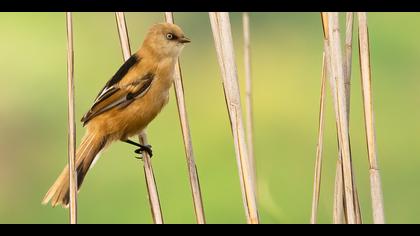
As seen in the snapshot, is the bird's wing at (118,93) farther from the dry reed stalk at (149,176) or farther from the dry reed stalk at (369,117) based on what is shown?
the dry reed stalk at (369,117)

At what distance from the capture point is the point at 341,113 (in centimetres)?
252

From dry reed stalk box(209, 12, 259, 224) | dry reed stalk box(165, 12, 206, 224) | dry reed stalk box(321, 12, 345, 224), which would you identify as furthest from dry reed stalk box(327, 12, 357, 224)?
dry reed stalk box(165, 12, 206, 224)

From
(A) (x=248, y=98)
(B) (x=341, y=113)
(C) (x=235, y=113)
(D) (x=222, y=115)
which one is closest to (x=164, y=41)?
(A) (x=248, y=98)

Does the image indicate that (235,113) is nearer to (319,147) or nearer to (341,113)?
(341,113)

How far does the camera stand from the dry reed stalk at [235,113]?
2.46 metres

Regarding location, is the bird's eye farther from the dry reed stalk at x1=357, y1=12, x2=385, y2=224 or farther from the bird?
the dry reed stalk at x1=357, y1=12, x2=385, y2=224

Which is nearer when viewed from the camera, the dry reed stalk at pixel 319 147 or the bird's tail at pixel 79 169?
the dry reed stalk at pixel 319 147

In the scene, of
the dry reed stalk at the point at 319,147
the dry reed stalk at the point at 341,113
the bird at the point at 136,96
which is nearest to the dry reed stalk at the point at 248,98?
the bird at the point at 136,96

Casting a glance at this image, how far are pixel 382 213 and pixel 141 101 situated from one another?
136 centimetres

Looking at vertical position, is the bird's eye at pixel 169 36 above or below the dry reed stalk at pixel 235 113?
above

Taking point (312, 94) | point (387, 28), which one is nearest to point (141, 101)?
point (312, 94)

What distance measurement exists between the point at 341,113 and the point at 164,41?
1235mm
